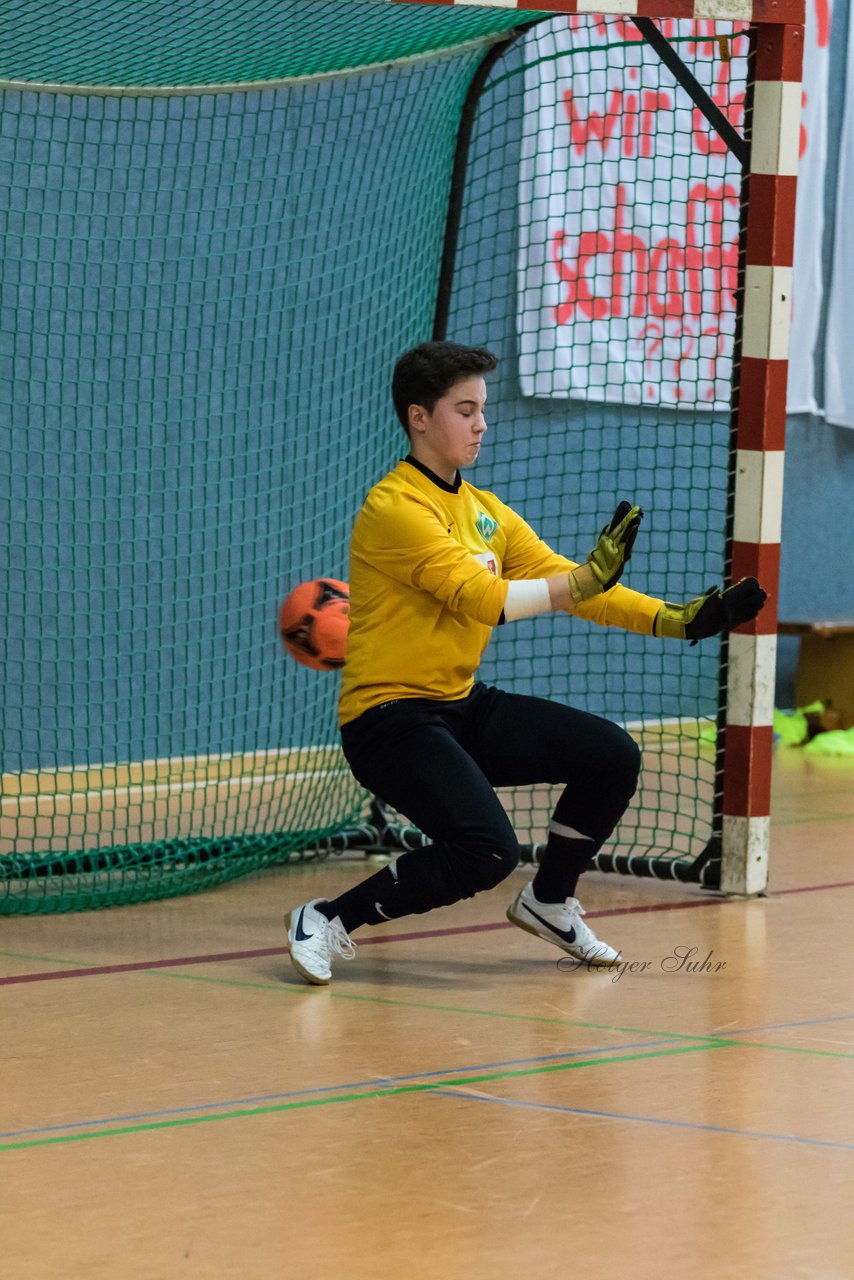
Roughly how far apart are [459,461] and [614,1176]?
6.45 feet

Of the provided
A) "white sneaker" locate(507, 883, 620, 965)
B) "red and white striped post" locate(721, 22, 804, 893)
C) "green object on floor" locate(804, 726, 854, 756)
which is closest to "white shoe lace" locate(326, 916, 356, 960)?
"white sneaker" locate(507, 883, 620, 965)

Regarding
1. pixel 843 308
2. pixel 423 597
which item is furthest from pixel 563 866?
pixel 843 308

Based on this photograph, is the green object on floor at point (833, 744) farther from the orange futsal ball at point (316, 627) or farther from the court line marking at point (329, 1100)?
the court line marking at point (329, 1100)

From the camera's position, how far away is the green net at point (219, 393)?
6.53 meters

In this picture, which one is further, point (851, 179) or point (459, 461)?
point (851, 179)

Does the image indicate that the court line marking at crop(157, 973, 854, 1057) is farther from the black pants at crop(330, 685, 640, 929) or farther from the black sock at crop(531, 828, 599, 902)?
the black sock at crop(531, 828, 599, 902)

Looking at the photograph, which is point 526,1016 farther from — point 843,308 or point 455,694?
point 843,308

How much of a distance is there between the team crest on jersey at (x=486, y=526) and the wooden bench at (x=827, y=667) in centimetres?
537

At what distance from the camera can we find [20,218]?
686 cm

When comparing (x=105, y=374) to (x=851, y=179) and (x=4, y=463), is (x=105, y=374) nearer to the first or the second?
(x=4, y=463)

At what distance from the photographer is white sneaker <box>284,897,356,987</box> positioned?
4438mm

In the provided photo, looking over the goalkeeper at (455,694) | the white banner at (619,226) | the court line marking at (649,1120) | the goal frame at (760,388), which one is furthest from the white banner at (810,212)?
the court line marking at (649,1120)

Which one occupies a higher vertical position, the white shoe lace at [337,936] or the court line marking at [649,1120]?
the white shoe lace at [337,936]

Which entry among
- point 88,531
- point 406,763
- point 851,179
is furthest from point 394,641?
point 851,179
